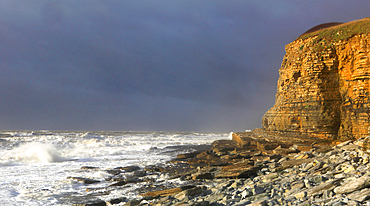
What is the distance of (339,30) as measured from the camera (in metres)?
11.9

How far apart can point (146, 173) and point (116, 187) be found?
2272mm

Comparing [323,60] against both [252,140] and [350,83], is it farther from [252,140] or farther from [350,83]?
[252,140]

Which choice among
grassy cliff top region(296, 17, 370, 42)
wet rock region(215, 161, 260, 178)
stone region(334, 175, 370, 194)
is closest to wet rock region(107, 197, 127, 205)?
wet rock region(215, 161, 260, 178)

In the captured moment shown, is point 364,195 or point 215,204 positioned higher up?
point 364,195

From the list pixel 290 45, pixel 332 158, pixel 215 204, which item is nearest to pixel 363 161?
pixel 332 158

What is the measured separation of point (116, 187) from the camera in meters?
8.29

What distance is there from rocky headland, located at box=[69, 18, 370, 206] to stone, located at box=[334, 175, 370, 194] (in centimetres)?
12

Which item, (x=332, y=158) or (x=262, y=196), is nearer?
(x=262, y=196)

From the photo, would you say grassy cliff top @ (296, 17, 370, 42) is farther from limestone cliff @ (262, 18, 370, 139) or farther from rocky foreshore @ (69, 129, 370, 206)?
rocky foreshore @ (69, 129, 370, 206)

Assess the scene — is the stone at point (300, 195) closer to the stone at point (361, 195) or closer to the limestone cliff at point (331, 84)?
the stone at point (361, 195)

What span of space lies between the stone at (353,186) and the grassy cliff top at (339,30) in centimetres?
969

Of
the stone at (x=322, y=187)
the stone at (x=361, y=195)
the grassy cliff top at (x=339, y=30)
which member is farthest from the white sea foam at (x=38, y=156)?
the grassy cliff top at (x=339, y=30)

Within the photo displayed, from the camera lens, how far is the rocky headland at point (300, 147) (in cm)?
560

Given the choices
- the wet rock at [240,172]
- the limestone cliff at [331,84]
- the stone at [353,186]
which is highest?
the limestone cliff at [331,84]
